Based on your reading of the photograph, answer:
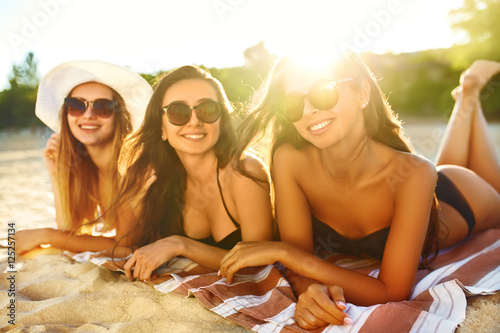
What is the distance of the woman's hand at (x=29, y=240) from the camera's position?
331cm

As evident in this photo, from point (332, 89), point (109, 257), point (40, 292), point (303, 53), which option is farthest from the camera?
point (109, 257)

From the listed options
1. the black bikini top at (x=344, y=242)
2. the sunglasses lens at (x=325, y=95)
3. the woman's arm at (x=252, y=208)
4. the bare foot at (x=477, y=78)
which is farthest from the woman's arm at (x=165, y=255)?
the bare foot at (x=477, y=78)

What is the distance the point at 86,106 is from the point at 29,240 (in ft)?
4.06

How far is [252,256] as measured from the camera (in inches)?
95.0

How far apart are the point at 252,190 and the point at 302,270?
676 millimetres

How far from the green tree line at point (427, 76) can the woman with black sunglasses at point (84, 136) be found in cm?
1160

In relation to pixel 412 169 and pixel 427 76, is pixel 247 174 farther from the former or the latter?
pixel 427 76

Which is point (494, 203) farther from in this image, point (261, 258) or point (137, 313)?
point (137, 313)

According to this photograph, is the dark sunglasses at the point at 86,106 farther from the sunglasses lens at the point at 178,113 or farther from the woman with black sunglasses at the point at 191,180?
the sunglasses lens at the point at 178,113

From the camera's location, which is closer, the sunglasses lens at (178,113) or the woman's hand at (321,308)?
the woman's hand at (321,308)

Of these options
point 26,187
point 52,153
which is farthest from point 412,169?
point 26,187

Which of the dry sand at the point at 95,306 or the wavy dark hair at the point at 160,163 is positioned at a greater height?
the wavy dark hair at the point at 160,163

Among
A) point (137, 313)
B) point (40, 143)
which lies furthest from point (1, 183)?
point (40, 143)

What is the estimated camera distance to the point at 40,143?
1476 centimetres
